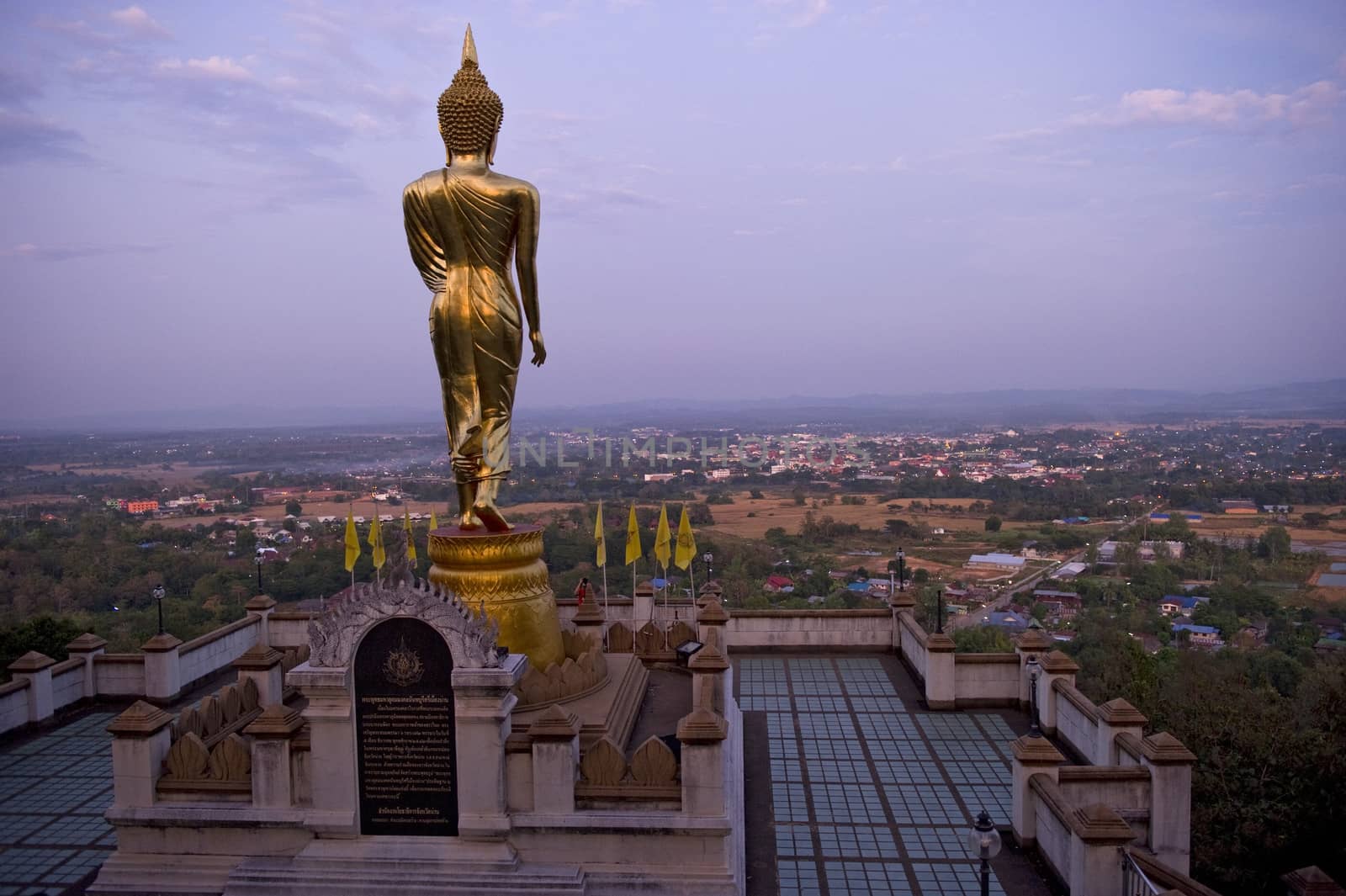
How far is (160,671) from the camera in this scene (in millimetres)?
14914

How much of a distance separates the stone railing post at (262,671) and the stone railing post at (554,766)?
551 centimetres

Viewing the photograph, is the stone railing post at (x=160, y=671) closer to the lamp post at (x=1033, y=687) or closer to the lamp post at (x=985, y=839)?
the lamp post at (x=985, y=839)

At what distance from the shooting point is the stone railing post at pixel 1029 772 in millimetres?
9461

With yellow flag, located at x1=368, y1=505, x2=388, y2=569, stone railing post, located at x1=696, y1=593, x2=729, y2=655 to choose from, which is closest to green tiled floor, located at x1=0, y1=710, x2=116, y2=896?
yellow flag, located at x1=368, y1=505, x2=388, y2=569

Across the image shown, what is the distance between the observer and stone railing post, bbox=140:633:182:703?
587 inches

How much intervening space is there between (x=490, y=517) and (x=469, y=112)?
5.39 metres

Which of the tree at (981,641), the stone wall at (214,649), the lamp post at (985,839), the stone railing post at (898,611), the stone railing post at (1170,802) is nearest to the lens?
the lamp post at (985,839)

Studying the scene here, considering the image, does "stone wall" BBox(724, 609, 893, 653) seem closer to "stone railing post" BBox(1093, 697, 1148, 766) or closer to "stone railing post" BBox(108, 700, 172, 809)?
"stone railing post" BBox(1093, 697, 1148, 766)

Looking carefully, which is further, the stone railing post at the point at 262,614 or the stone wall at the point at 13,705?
the stone railing post at the point at 262,614

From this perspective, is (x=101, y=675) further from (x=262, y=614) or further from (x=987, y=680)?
(x=987, y=680)

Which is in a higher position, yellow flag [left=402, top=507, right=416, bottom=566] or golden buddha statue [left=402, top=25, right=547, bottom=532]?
golden buddha statue [left=402, top=25, right=547, bottom=532]

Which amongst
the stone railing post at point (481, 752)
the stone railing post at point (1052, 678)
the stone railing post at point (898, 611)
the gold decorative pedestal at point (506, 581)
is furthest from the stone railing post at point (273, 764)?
the stone railing post at point (898, 611)

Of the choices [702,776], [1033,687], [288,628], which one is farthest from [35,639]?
[1033,687]

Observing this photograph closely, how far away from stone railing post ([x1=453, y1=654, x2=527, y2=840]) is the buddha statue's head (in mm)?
7094
